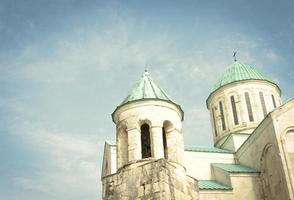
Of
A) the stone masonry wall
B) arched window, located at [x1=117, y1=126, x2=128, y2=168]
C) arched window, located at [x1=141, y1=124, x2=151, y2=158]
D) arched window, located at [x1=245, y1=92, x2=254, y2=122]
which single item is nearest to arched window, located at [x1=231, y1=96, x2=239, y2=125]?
arched window, located at [x1=245, y1=92, x2=254, y2=122]

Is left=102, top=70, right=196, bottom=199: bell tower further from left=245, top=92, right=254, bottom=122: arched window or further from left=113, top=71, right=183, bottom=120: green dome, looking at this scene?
left=245, top=92, right=254, bottom=122: arched window

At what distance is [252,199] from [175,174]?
8308mm

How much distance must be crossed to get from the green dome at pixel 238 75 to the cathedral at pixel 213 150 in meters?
0.06

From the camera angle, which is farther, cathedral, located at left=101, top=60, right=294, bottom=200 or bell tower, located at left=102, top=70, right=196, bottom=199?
cathedral, located at left=101, top=60, right=294, bottom=200

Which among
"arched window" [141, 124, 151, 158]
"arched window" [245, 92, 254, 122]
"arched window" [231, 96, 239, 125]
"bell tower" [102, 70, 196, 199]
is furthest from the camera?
"arched window" [231, 96, 239, 125]

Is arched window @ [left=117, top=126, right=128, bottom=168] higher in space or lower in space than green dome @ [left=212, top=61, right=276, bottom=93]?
lower

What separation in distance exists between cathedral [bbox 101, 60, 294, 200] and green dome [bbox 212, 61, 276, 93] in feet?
0.20

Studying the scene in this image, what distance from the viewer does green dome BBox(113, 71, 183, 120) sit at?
1148 cm

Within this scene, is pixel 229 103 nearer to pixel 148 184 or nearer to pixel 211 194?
pixel 211 194

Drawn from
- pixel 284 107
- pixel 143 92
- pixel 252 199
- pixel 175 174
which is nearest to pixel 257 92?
pixel 284 107

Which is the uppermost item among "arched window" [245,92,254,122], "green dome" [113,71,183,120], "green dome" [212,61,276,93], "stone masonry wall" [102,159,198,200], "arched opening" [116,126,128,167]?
"green dome" [212,61,276,93]

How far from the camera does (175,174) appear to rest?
9.84 metres

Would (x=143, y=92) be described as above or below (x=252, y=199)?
above

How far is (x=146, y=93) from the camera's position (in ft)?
38.2
